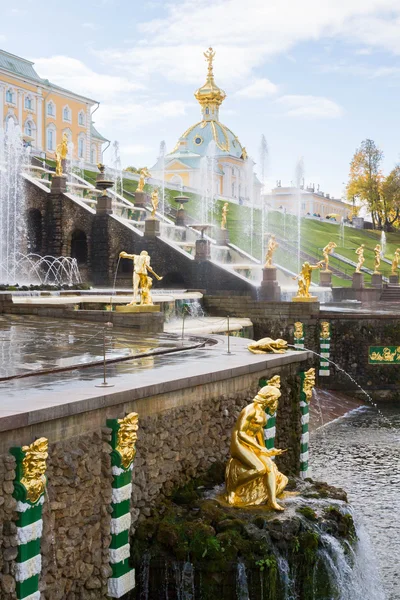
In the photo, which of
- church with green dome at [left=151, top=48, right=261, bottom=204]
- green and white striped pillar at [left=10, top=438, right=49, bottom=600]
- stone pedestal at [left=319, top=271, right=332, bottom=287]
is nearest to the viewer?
green and white striped pillar at [left=10, top=438, right=49, bottom=600]

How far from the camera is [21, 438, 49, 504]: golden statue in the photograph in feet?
23.8

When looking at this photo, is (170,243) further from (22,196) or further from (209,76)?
(209,76)

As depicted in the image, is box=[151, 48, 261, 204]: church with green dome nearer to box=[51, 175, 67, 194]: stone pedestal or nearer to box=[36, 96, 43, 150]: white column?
box=[36, 96, 43, 150]: white column

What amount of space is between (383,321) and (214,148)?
199 ft

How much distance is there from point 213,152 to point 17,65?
24430 millimetres

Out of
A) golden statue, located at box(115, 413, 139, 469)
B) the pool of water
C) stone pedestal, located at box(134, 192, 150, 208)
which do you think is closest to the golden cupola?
stone pedestal, located at box(134, 192, 150, 208)

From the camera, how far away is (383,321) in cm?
2673

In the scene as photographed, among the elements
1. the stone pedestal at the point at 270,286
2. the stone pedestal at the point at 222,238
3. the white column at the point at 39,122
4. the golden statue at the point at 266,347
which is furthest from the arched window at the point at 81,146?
the golden statue at the point at 266,347

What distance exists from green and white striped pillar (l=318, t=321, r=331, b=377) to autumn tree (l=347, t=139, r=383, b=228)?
170 ft

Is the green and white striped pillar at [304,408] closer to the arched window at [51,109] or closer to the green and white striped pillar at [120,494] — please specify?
the green and white striped pillar at [120,494]

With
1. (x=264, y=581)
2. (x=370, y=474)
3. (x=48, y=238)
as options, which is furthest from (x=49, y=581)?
(x=48, y=238)

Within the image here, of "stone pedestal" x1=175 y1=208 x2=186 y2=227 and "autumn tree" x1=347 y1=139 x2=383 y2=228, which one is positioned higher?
"autumn tree" x1=347 y1=139 x2=383 y2=228

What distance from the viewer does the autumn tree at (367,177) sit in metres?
76.6

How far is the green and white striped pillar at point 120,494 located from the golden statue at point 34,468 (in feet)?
3.93
